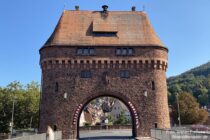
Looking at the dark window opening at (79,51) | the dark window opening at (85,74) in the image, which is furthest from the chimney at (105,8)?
the dark window opening at (85,74)

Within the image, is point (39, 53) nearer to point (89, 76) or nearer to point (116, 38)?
point (89, 76)

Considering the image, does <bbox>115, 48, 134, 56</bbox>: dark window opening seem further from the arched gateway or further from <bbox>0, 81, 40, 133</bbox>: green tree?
<bbox>0, 81, 40, 133</bbox>: green tree

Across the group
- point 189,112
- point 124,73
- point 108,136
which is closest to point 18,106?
point 108,136

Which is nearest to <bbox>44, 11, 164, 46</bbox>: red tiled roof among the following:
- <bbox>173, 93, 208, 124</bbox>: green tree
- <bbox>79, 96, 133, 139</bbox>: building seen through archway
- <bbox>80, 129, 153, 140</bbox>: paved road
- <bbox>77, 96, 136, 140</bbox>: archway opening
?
<bbox>77, 96, 136, 140</bbox>: archway opening

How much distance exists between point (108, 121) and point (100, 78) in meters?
62.4

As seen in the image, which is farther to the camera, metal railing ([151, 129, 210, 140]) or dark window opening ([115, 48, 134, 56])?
dark window opening ([115, 48, 134, 56])

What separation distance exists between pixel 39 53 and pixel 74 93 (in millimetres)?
6665

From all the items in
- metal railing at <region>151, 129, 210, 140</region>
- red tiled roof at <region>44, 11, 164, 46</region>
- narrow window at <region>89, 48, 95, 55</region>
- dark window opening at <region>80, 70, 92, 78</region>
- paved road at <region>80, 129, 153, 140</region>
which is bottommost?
paved road at <region>80, 129, 153, 140</region>

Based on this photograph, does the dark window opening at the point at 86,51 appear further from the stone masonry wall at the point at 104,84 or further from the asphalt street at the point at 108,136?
the asphalt street at the point at 108,136

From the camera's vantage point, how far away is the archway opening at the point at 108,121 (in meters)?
34.8

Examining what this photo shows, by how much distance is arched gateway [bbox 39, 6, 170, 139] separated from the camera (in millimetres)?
30344

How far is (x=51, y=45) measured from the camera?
3144cm

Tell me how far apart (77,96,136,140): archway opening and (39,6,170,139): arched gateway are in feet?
4.01

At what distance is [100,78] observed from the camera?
1224 inches
